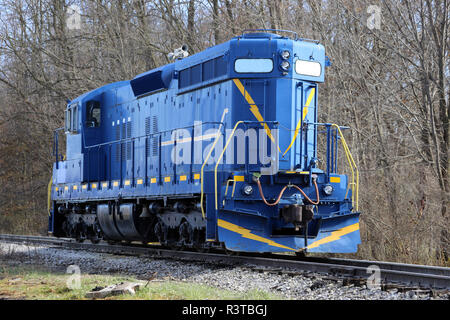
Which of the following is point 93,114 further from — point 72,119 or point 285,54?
point 285,54

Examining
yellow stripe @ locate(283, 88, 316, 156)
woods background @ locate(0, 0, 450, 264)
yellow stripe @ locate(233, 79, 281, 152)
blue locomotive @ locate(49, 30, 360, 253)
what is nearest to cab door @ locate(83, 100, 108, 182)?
blue locomotive @ locate(49, 30, 360, 253)

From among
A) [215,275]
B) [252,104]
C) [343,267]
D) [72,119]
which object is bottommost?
[215,275]

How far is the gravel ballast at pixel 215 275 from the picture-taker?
23.6ft

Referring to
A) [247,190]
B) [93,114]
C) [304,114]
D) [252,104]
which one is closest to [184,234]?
[247,190]

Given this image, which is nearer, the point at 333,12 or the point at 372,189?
the point at 372,189

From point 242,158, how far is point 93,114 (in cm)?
658

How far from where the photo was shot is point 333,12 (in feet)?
50.8

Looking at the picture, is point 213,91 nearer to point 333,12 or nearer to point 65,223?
point 333,12

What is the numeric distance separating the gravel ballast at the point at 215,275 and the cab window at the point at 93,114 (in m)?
3.42

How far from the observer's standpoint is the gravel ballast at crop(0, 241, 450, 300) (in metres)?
7.19

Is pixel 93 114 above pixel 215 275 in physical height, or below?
above

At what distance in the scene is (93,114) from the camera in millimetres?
16203

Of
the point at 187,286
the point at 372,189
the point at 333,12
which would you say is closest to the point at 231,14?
the point at 333,12

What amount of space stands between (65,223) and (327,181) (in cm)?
962
